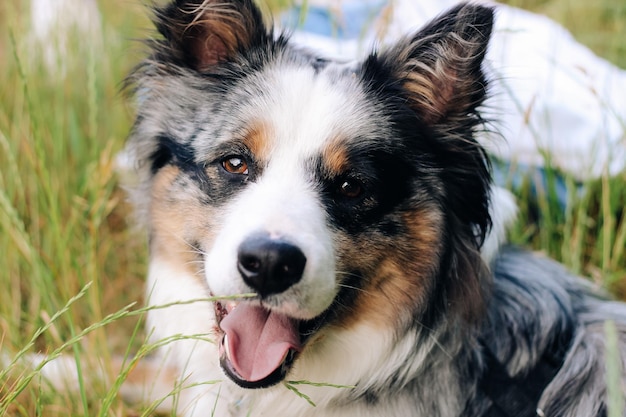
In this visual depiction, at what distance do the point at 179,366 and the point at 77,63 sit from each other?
7.92 ft

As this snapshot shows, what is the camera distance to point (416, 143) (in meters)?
2.26

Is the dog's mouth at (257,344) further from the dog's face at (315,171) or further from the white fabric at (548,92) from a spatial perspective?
the white fabric at (548,92)

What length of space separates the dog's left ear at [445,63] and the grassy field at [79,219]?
39.3 inches

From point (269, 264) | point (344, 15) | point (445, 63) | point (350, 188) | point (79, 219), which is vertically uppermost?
point (445, 63)

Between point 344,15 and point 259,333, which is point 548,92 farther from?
point 259,333

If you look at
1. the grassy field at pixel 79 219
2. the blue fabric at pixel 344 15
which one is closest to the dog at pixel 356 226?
the grassy field at pixel 79 219

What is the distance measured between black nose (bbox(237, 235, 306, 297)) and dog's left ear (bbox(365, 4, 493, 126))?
2.59ft

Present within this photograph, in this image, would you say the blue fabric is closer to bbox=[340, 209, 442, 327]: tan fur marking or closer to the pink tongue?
bbox=[340, 209, 442, 327]: tan fur marking

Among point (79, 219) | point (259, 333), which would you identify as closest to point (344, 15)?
point (79, 219)

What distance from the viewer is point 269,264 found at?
1.83 m

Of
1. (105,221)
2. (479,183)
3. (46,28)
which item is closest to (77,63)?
(46,28)

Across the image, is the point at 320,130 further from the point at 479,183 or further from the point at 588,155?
the point at 588,155

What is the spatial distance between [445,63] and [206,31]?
0.89m

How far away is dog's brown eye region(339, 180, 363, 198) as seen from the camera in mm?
2150
